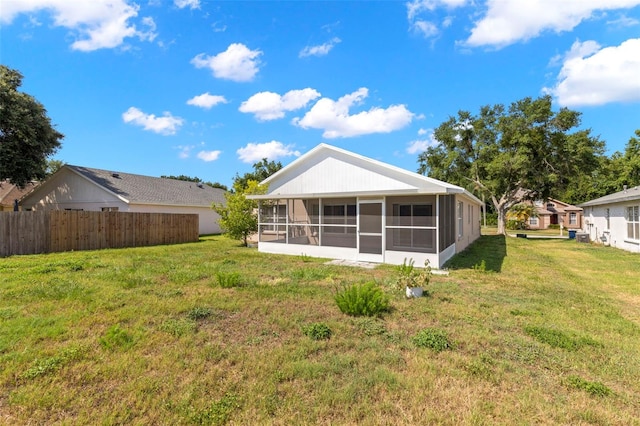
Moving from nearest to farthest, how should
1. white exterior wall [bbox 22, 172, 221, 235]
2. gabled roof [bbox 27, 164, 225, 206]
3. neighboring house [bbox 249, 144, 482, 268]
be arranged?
neighboring house [bbox 249, 144, 482, 268]
white exterior wall [bbox 22, 172, 221, 235]
gabled roof [bbox 27, 164, 225, 206]

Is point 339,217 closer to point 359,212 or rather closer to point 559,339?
point 359,212

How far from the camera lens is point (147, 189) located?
65.1ft

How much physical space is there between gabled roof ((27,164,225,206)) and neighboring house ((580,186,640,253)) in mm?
24044

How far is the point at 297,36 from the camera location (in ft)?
37.9

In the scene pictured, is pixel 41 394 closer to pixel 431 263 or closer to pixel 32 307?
pixel 32 307

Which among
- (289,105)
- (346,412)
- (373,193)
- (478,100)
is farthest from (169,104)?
(478,100)

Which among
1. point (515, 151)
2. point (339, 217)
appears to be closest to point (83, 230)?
point (339, 217)

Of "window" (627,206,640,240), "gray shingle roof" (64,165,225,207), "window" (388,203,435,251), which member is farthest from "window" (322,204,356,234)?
"window" (627,206,640,240)

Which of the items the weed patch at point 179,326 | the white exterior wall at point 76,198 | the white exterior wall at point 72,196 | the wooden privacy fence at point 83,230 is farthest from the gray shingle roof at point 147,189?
the weed patch at point 179,326

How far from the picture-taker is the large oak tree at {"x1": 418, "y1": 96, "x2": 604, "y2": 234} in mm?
22000

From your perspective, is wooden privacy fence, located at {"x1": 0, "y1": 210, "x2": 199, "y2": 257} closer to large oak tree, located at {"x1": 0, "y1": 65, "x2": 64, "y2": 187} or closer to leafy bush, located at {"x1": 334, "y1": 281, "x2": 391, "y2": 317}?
large oak tree, located at {"x1": 0, "y1": 65, "x2": 64, "y2": 187}

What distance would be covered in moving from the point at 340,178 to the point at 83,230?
11393 mm

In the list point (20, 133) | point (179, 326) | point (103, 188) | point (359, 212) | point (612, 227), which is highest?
point (20, 133)

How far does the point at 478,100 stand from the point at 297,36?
66.0 feet
